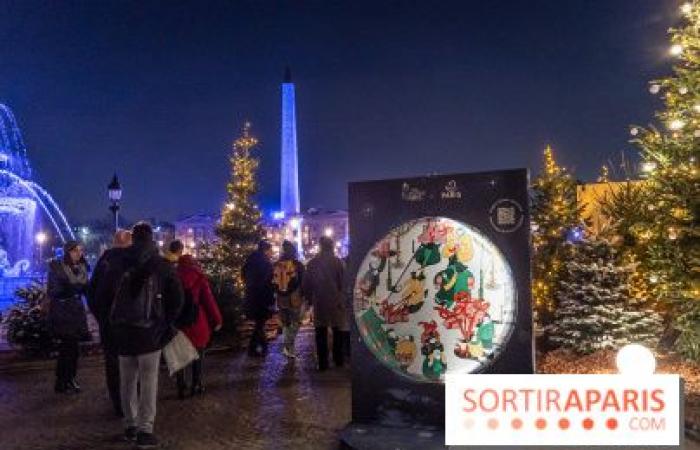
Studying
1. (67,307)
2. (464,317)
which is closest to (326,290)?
(67,307)

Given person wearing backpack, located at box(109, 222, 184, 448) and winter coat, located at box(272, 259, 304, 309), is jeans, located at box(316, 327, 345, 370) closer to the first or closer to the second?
winter coat, located at box(272, 259, 304, 309)

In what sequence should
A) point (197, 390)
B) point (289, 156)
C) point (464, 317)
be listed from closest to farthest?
point (464, 317) → point (197, 390) → point (289, 156)

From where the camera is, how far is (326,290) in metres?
12.6

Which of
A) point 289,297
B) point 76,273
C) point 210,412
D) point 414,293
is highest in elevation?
point 76,273

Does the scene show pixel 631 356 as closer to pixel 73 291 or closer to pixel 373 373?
pixel 373 373

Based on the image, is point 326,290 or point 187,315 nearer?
point 187,315

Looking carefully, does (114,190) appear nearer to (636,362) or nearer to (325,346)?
(325,346)

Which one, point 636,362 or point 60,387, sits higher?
point 636,362

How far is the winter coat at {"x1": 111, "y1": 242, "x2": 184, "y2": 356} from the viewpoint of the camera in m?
7.52

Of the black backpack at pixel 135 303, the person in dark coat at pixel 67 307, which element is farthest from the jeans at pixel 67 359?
the black backpack at pixel 135 303

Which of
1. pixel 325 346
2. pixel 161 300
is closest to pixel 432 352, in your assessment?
pixel 161 300

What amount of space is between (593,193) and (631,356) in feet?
68.5

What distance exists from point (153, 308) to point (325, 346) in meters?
4.98

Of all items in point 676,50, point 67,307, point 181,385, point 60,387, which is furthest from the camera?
point 676,50
